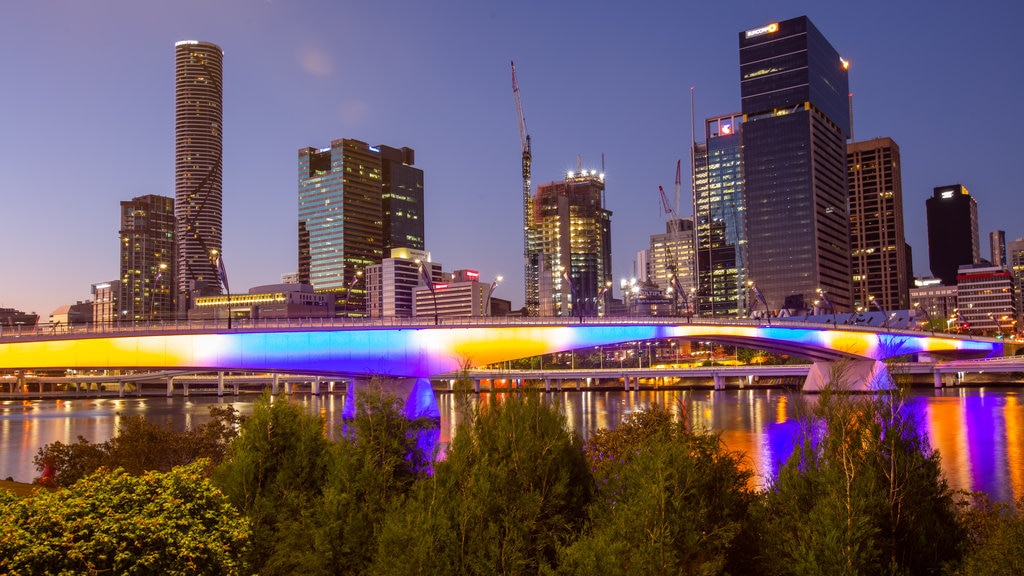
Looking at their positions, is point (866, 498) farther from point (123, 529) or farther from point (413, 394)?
point (413, 394)

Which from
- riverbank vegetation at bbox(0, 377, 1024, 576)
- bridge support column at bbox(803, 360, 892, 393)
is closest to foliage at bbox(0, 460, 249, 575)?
riverbank vegetation at bbox(0, 377, 1024, 576)

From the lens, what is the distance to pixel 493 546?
17.6 metres

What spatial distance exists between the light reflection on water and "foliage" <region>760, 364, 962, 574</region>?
1399mm

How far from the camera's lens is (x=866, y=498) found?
17609 mm

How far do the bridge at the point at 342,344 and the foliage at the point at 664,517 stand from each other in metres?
31.9

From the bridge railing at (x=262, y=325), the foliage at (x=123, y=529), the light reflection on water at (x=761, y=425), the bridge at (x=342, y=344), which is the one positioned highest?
the bridge railing at (x=262, y=325)

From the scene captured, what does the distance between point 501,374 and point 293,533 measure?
5764 inches

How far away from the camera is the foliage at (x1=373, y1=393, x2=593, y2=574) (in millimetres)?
17516

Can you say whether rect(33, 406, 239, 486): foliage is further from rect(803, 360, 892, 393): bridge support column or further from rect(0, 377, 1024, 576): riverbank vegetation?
rect(803, 360, 892, 393): bridge support column

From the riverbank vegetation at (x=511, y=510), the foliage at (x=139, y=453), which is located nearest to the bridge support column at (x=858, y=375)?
the foliage at (x=139, y=453)

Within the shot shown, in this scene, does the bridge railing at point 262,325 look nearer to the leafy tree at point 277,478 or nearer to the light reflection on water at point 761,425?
the light reflection on water at point 761,425

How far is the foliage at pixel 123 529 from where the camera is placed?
43.9ft

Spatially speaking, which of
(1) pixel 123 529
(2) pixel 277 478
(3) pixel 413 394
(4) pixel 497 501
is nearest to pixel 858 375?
(3) pixel 413 394

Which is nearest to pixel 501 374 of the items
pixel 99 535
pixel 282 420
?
pixel 282 420
